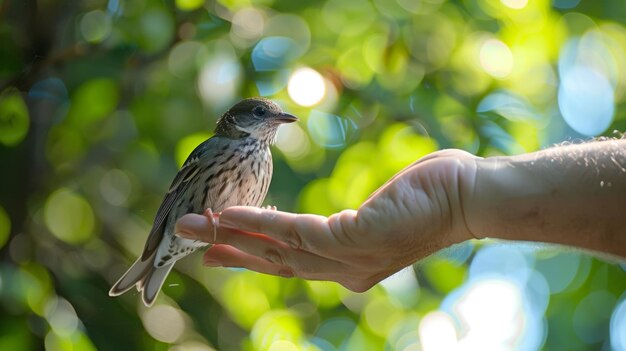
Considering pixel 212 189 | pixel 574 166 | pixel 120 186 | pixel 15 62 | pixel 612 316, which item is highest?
pixel 574 166

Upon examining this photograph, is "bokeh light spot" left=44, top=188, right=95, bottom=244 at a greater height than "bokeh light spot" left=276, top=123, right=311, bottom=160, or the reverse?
"bokeh light spot" left=276, top=123, right=311, bottom=160

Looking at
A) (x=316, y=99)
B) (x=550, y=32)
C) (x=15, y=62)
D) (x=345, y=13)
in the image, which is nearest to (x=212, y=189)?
(x=316, y=99)

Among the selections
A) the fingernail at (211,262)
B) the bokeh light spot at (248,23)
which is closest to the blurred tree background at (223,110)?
the bokeh light spot at (248,23)

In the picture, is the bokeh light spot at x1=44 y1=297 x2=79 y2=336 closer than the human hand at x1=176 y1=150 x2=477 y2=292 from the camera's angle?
No

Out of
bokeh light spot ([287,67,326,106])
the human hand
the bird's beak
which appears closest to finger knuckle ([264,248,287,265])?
the human hand

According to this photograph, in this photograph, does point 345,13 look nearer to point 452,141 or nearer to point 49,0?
point 452,141

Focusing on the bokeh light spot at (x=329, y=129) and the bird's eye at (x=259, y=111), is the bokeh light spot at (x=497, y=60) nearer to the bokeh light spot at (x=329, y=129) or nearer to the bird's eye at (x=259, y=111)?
the bokeh light spot at (x=329, y=129)

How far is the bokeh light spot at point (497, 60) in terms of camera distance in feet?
15.6

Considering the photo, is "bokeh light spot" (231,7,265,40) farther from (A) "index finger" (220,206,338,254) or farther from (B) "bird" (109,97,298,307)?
(A) "index finger" (220,206,338,254)

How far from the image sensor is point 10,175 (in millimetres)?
4277

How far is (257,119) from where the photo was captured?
399 centimetres

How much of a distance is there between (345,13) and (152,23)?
3.47ft

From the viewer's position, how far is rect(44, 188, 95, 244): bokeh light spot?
4430 mm

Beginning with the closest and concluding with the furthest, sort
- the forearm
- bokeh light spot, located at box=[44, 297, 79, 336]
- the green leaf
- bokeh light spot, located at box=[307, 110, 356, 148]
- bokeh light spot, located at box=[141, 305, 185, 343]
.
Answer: the forearm, bokeh light spot, located at box=[44, 297, 79, 336], the green leaf, bokeh light spot, located at box=[141, 305, 185, 343], bokeh light spot, located at box=[307, 110, 356, 148]
